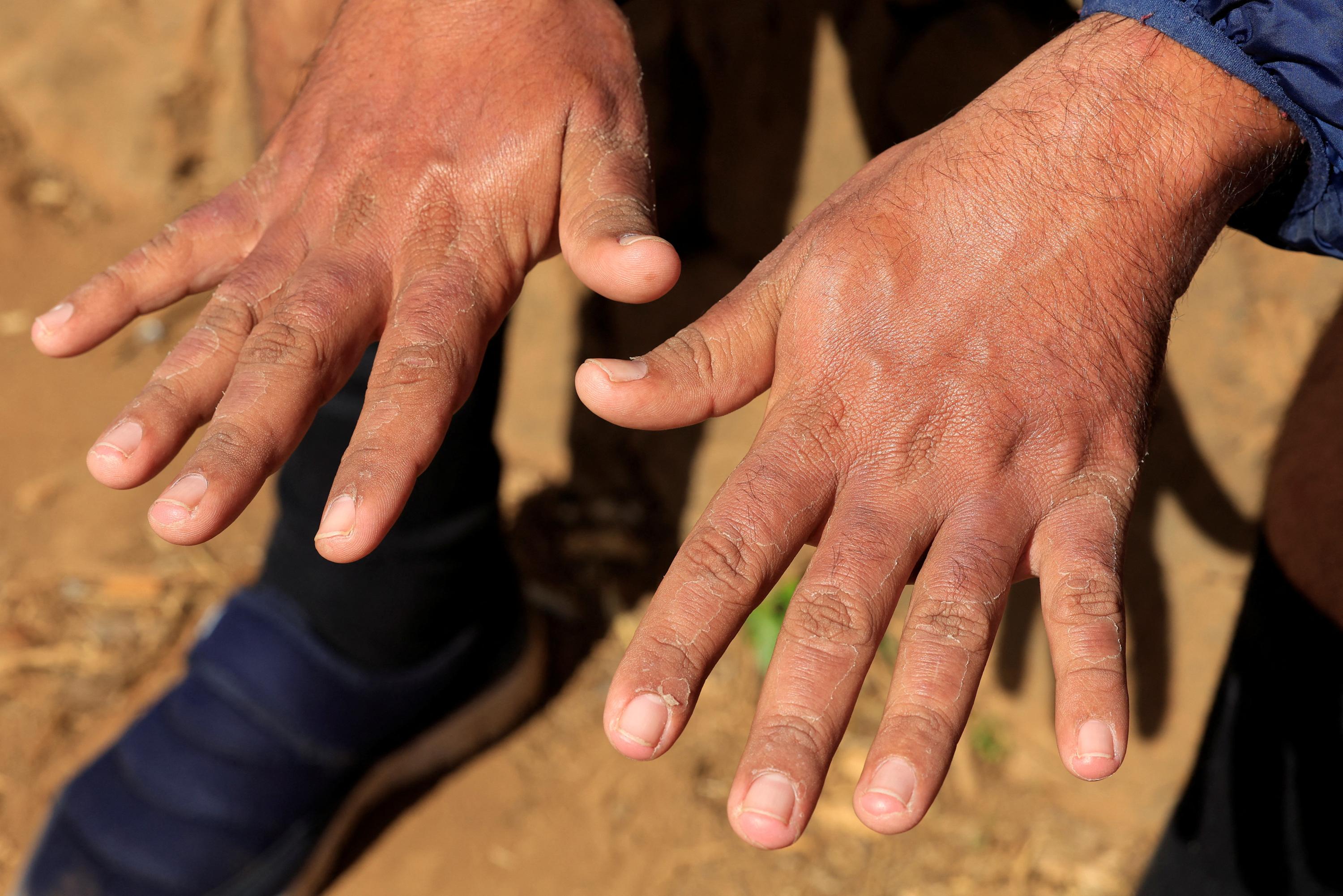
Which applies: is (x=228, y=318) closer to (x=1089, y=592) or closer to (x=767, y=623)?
(x=1089, y=592)

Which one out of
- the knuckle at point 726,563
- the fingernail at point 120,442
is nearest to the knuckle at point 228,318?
the fingernail at point 120,442

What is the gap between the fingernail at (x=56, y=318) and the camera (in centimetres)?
119

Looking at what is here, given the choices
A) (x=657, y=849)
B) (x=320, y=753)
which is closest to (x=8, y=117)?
(x=320, y=753)

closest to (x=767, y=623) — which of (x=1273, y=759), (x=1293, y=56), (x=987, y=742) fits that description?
(x=987, y=742)

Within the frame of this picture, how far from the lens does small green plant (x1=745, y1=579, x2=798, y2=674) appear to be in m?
2.18

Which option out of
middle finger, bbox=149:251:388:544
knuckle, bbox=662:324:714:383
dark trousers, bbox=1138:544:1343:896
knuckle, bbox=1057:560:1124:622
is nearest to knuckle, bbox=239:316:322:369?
middle finger, bbox=149:251:388:544

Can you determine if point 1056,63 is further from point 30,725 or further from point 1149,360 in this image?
point 30,725

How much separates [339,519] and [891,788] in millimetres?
540

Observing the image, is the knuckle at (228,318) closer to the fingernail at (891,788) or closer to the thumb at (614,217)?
the thumb at (614,217)

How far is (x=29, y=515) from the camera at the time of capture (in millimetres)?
2428

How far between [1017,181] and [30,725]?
2.09 m

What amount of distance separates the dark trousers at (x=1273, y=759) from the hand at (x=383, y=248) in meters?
0.95

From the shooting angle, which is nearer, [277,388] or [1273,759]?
[277,388]

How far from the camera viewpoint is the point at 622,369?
104 cm
